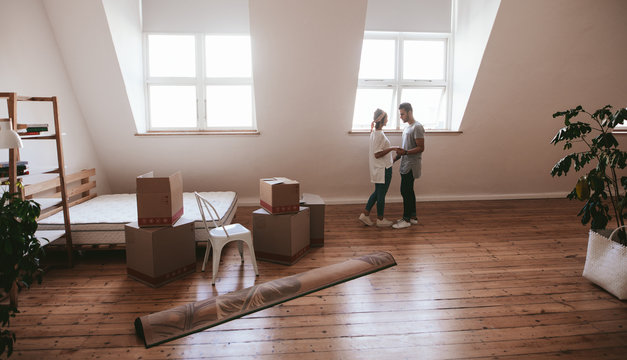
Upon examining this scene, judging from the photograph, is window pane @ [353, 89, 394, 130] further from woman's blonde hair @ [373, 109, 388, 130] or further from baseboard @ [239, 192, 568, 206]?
woman's blonde hair @ [373, 109, 388, 130]

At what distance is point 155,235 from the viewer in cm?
270

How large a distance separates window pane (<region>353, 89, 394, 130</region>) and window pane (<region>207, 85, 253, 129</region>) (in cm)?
149

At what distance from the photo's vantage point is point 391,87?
5.10 m

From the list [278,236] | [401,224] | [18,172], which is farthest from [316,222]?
[18,172]

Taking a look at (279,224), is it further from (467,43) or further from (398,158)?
(467,43)

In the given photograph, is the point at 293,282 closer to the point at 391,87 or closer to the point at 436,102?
the point at 391,87

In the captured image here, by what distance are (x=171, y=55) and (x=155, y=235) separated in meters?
2.91

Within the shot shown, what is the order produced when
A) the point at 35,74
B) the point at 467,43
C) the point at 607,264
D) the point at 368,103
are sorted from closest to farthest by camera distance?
the point at 607,264 < the point at 35,74 < the point at 467,43 < the point at 368,103

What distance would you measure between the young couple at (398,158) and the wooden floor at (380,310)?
0.61 meters

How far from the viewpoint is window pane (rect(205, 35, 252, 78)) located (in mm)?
4711

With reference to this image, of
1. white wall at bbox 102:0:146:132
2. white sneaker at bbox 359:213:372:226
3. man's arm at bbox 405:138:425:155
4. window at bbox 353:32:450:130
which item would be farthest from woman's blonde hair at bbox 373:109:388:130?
white wall at bbox 102:0:146:132

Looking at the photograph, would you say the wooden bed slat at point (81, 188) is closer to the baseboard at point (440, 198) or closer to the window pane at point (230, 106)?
the window pane at point (230, 106)

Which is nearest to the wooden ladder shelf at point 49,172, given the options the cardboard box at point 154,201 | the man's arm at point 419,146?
the cardboard box at point 154,201

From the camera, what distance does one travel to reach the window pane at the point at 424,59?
5.05m
